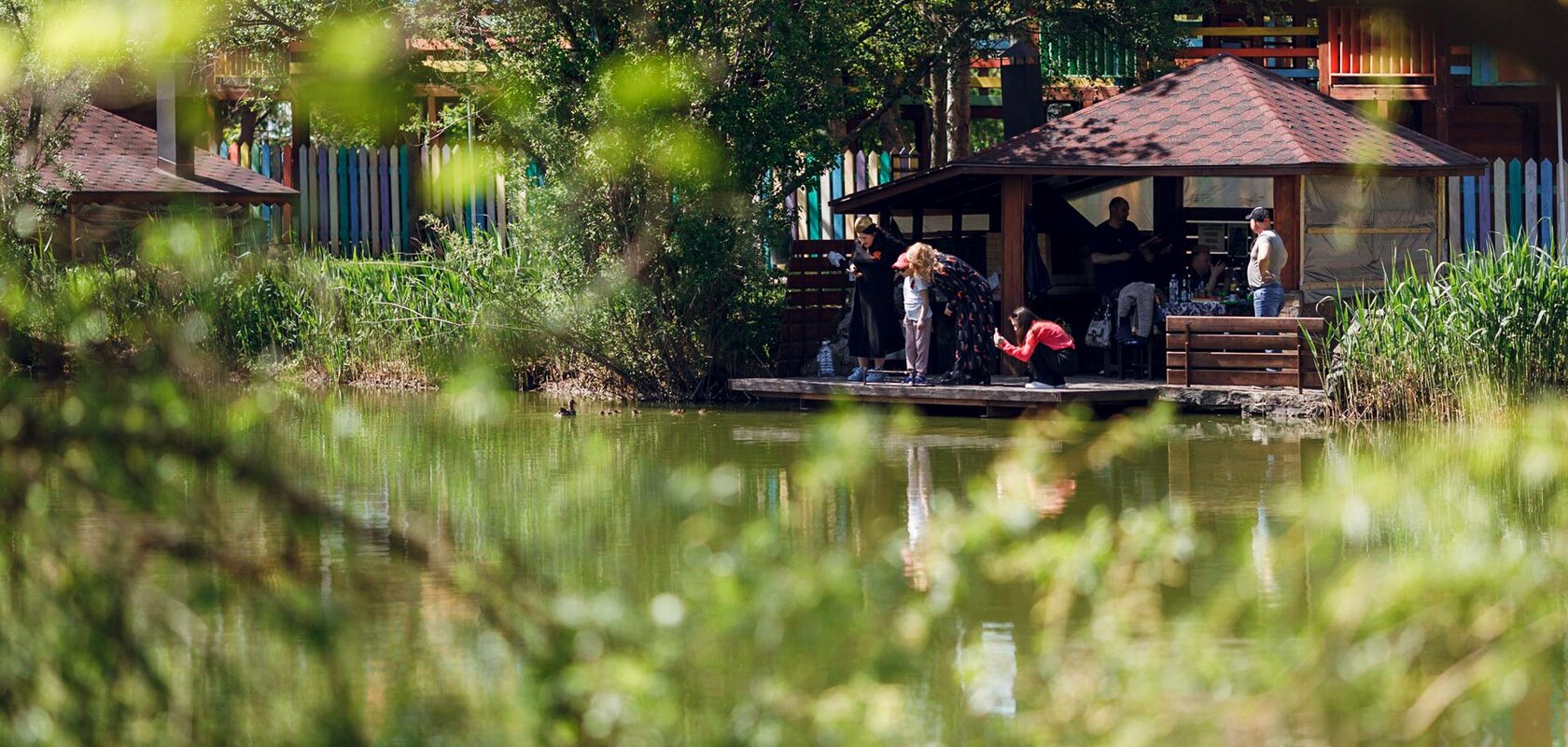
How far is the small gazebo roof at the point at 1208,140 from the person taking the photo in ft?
64.0

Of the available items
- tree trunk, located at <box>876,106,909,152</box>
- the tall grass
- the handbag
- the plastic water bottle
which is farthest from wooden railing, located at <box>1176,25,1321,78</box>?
the tall grass

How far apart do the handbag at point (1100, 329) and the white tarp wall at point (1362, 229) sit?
5.79 ft

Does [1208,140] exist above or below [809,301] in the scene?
above

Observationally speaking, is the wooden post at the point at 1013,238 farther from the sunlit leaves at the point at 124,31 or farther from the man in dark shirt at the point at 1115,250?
the sunlit leaves at the point at 124,31

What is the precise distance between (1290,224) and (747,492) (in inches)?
307

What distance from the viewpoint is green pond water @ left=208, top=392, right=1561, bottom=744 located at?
5027mm

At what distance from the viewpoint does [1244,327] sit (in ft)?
61.6

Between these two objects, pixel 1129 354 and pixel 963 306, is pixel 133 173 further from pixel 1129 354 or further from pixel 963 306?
pixel 1129 354

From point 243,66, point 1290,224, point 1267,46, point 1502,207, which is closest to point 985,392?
point 1290,224

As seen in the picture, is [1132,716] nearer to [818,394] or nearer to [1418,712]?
[1418,712]

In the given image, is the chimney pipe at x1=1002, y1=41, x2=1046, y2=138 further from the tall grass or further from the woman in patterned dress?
the tall grass

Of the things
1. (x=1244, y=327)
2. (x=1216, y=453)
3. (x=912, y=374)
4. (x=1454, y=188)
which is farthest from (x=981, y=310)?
(x=1454, y=188)

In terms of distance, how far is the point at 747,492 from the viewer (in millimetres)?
13766

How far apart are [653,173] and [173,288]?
1707 centimetres
